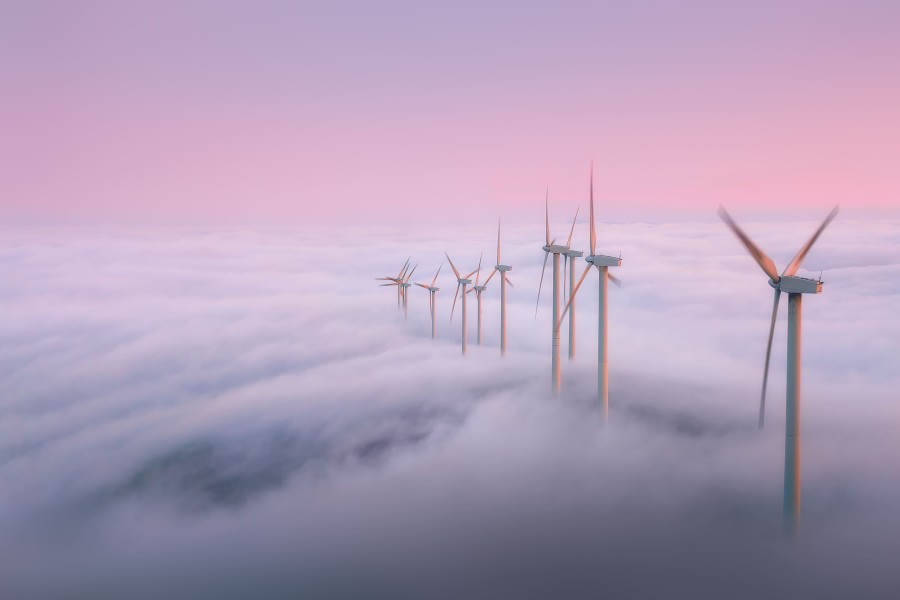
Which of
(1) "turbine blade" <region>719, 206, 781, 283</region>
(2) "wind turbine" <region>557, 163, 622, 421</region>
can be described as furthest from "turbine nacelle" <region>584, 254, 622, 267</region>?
(1) "turbine blade" <region>719, 206, 781, 283</region>

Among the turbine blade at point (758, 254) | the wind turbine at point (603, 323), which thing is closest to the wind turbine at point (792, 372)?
the turbine blade at point (758, 254)

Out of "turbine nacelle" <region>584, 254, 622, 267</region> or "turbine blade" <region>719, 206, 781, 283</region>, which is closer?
"turbine blade" <region>719, 206, 781, 283</region>

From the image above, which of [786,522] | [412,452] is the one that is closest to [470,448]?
[412,452]

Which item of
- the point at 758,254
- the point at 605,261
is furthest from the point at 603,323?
the point at 758,254

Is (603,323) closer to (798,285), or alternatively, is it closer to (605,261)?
(605,261)

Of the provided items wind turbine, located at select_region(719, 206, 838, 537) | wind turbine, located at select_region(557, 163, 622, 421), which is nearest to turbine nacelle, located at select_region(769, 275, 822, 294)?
wind turbine, located at select_region(719, 206, 838, 537)

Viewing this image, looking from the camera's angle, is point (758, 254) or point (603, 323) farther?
point (603, 323)

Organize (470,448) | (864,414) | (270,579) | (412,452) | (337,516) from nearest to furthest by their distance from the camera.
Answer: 1. (270,579)
2. (337,516)
3. (470,448)
4. (412,452)
5. (864,414)

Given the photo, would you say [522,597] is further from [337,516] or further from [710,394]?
[710,394]

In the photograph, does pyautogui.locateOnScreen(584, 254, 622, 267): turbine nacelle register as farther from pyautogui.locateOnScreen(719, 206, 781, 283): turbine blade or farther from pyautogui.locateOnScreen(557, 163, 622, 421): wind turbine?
pyautogui.locateOnScreen(719, 206, 781, 283): turbine blade
